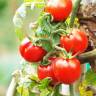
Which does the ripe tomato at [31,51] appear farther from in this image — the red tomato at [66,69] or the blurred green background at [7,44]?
the blurred green background at [7,44]

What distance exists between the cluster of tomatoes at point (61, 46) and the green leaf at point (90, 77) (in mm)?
97

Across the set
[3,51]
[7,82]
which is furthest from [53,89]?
[7,82]

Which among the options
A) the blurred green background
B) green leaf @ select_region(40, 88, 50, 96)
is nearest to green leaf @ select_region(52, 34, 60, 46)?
green leaf @ select_region(40, 88, 50, 96)

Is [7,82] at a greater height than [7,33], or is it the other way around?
[7,33]

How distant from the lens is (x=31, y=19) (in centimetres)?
94

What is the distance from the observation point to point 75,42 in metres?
0.80

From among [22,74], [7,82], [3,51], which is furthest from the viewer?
[7,82]

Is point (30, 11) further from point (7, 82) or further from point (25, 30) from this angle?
point (7, 82)

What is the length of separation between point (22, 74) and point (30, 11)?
18 cm

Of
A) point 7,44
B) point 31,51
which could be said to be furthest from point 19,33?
point 7,44

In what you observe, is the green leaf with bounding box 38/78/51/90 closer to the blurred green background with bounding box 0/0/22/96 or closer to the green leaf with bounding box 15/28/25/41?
the green leaf with bounding box 15/28/25/41

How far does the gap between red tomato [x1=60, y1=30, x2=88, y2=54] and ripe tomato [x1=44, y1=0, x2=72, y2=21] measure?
0.04m

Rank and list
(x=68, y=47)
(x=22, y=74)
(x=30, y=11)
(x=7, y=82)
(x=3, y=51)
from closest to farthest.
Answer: (x=68, y=47) < (x=30, y=11) < (x=22, y=74) < (x=3, y=51) < (x=7, y=82)

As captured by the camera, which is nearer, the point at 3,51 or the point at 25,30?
the point at 25,30
